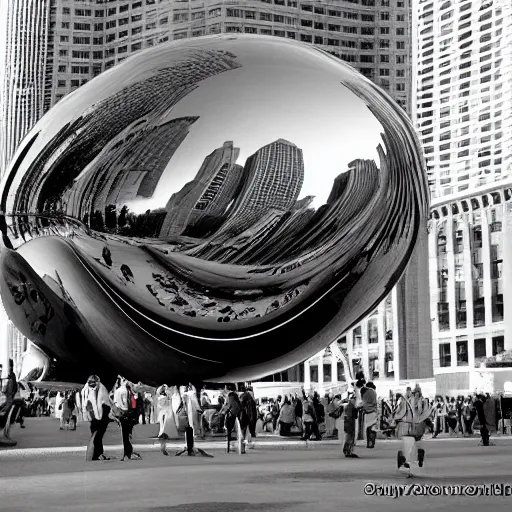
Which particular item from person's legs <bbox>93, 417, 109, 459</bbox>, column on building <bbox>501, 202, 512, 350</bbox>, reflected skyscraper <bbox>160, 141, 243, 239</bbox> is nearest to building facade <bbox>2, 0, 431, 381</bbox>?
reflected skyscraper <bbox>160, 141, 243, 239</bbox>

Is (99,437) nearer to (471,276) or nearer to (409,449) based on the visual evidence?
(409,449)

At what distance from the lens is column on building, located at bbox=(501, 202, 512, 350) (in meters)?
86.2

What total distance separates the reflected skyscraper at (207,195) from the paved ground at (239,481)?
4859 millimetres

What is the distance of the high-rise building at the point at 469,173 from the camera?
89.9 m

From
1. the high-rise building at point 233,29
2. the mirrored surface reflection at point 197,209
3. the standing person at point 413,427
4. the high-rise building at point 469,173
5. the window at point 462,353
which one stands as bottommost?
the standing person at point 413,427

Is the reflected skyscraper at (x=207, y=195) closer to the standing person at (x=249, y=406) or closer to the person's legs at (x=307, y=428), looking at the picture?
the standing person at (x=249, y=406)

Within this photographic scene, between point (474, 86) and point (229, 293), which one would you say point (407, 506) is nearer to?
point (229, 293)

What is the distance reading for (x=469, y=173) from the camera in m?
94.1

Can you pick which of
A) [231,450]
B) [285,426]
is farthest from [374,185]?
[285,426]

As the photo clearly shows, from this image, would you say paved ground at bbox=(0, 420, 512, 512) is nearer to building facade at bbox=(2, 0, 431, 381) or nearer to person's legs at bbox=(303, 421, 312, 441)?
building facade at bbox=(2, 0, 431, 381)

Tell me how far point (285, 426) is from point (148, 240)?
2079 cm

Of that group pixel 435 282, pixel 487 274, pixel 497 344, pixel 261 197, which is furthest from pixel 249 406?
pixel 435 282

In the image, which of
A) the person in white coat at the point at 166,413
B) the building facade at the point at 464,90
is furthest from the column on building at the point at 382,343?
the person in white coat at the point at 166,413

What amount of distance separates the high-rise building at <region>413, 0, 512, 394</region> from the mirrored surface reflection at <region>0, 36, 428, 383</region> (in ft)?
275
